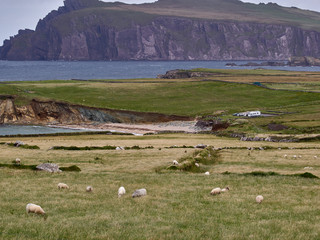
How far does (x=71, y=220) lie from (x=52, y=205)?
2837 mm

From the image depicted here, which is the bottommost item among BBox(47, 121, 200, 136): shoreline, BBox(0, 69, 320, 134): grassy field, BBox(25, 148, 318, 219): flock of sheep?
BBox(47, 121, 200, 136): shoreline

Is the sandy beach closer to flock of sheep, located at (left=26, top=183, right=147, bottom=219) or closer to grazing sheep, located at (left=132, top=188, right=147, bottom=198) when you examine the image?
flock of sheep, located at (left=26, top=183, right=147, bottom=219)

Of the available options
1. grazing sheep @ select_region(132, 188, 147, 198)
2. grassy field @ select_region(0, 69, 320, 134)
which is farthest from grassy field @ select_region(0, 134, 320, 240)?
grassy field @ select_region(0, 69, 320, 134)

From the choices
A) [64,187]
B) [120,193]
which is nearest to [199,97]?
[64,187]

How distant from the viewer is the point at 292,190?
23.6 meters

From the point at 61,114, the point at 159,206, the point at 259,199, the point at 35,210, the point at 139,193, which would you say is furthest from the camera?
the point at 61,114

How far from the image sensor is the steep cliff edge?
11294 centimetres

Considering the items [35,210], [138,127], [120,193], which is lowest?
[138,127]

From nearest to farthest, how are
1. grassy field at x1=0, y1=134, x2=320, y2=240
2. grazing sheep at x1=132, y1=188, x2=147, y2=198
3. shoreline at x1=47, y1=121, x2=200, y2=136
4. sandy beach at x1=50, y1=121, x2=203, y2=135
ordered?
grassy field at x1=0, y1=134, x2=320, y2=240, grazing sheep at x1=132, y1=188, x2=147, y2=198, sandy beach at x1=50, y1=121, x2=203, y2=135, shoreline at x1=47, y1=121, x2=200, y2=136

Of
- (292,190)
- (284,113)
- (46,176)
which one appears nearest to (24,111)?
(284,113)

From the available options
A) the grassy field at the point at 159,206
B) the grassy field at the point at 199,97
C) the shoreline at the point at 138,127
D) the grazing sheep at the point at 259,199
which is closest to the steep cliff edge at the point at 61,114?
the grassy field at the point at 199,97

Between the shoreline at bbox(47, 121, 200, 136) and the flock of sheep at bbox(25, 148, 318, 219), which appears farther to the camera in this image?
the shoreline at bbox(47, 121, 200, 136)

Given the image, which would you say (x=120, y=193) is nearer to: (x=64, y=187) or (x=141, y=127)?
(x=64, y=187)

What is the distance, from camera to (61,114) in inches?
4584
